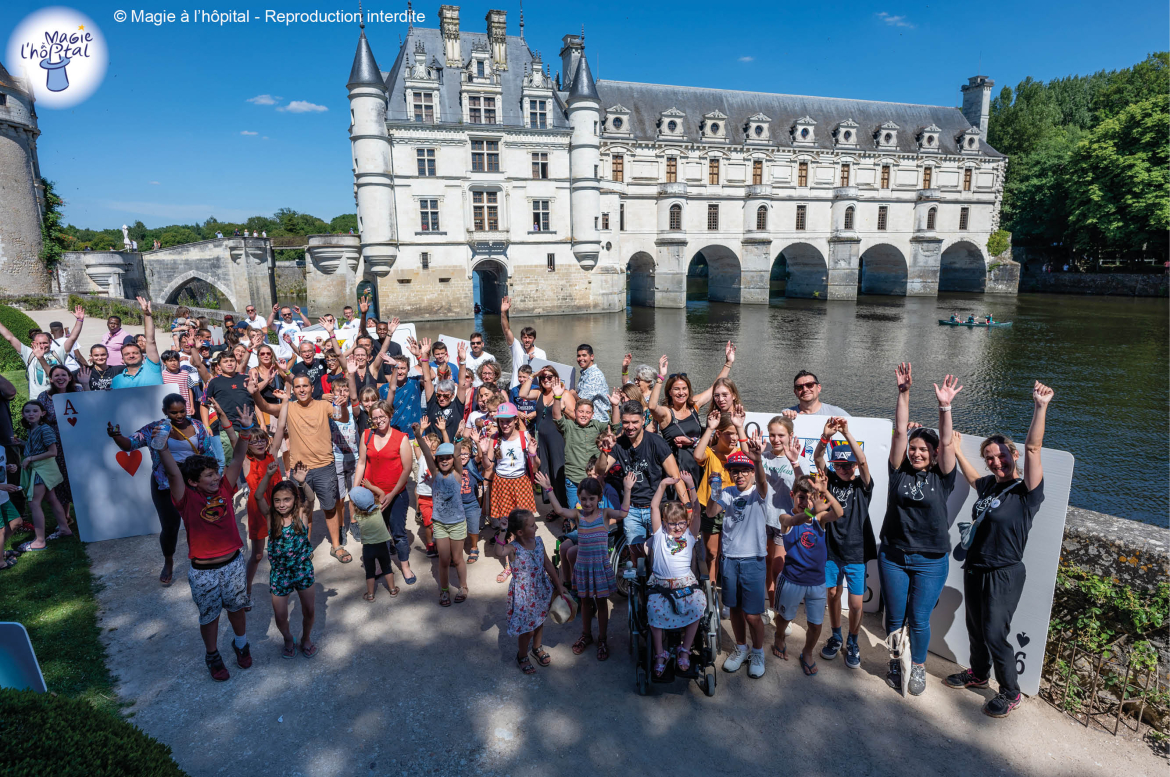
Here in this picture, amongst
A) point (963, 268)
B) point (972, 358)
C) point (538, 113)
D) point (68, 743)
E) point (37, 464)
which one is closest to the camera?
point (68, 743)

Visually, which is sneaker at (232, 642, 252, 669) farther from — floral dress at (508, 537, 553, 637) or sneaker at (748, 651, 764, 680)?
sneaker at (748, 651, 764, 680)

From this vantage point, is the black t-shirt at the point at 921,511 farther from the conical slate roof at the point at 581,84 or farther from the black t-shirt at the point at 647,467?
the conical slate roof at the point at 581,84

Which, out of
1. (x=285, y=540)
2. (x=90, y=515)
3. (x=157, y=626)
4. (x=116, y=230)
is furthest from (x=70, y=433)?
(x=116, y=230)

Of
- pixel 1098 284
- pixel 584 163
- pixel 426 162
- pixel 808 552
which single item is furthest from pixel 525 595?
pixel 1098 284

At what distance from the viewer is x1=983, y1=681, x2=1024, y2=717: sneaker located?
165 inches

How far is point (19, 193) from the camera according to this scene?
29.3 meters

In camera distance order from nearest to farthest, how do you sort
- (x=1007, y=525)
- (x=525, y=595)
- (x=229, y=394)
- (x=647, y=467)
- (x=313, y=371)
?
(x=1007, y=525)
(x=525, y=595)
(x=647, y=467)
(x=229, y=394)
(x=313, y=371)

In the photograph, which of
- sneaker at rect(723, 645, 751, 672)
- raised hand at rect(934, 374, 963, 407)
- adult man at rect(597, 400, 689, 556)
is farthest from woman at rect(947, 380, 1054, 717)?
adult man at rect(597, 400, 689, 556)

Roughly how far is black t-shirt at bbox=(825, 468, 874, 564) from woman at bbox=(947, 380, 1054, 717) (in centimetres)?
70

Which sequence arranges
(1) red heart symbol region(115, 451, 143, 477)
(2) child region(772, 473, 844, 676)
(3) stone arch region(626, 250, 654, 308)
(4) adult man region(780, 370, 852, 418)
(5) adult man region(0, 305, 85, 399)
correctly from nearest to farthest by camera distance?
(2) child region(772, 473, 844, 676), (4) adult man region(780, 370, 852, 418), (1) red heart symbol region(115, 451, 143, 477), (5) adult man region(0, 305, 85, 399), (3) stone arch region(626, 250, 654, 308)

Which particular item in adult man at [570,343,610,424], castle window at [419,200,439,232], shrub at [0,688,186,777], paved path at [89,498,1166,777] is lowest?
paved path at [89,498,1166,777]

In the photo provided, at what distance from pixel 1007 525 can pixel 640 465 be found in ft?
8.80

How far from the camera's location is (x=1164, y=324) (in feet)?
96.4

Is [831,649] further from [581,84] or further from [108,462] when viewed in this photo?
[581,84]
